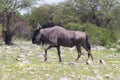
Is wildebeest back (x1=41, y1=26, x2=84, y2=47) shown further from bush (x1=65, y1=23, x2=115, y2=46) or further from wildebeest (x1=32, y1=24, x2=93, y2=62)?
bush (x1=65, y1=23, x2=115, y2=46)

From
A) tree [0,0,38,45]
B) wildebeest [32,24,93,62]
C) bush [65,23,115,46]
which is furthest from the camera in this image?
tree [0,0,38,45]

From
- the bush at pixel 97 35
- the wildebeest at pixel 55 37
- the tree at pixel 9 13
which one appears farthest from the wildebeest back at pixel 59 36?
the tree at pixel 9 13

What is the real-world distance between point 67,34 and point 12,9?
35840 mm

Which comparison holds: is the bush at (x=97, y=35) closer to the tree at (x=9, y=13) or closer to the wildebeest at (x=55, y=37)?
the tree at (x=9, y=13)

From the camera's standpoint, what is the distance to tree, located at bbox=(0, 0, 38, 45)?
52.8 metres

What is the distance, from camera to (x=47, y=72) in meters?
14.0

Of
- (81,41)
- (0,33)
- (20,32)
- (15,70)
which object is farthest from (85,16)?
(15,70)

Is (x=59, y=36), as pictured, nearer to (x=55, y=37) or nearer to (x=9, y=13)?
(x=55, y=37)

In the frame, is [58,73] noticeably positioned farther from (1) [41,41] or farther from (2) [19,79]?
(1) [41,41]

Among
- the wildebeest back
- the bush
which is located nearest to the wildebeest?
the wildebeest back

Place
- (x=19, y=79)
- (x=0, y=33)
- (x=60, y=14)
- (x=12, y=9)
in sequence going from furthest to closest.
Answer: (x=60, y=14), (x=12, y=9), (x=0, y=33), (x=19, y=79)

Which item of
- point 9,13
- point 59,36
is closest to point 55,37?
point 59,36

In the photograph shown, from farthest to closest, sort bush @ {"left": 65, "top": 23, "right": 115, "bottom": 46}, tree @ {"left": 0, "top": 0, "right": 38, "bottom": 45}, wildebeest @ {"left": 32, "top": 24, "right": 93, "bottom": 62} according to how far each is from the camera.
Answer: tree @ {"left": 0, "top": 0, "right": 38, "bottom": 45} → bush @ {"left": 65, "top": 23, "right": 115, "bottom": 46} → wildebeest @ {"left": 32, "top": 24, "right": 93, "bottom": 62}

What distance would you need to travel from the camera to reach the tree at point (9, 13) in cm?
5278
